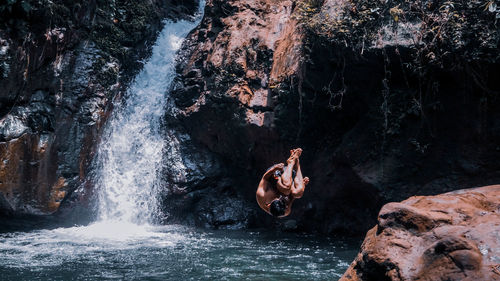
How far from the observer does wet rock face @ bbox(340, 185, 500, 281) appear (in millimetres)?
2949

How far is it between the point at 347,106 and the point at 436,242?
22.8 ft

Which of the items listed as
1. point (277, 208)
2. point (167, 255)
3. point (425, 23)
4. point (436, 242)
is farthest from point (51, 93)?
point (436, 242)

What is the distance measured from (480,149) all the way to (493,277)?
578cm

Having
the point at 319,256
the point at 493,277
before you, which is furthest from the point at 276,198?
the point at 493,277

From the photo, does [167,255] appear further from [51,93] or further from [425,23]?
[425,23]

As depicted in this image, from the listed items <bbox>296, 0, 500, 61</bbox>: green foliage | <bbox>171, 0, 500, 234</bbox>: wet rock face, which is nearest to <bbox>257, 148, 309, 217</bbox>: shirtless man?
<bbox>171, 0, 500, 234</bbox>: wet rock face

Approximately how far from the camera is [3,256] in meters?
6.64

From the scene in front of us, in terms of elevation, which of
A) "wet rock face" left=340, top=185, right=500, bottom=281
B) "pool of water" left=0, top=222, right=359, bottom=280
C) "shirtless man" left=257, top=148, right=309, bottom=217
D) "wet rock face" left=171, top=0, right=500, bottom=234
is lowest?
"pool of water" left=0, top=222, right=359, bottom=280

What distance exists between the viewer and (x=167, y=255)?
707 cm

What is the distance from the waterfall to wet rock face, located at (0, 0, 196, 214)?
0.64 m

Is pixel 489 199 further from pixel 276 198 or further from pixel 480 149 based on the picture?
pixel 480 149

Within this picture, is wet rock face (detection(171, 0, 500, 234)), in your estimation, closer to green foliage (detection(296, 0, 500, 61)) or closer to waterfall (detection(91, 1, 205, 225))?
green foliage (detection(296, 0, 500, 61))

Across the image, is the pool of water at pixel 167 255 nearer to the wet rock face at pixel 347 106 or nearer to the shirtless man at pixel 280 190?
the shirtless man at pixel 280 190

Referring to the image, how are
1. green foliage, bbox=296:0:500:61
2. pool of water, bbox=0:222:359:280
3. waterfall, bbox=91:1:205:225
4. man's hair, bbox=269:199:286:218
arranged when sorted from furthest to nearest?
waterfall, bbox=91:1:205:225, green foliage, bbox=296:0:500:61, man's hair, bbox=269:199:286:218, pool of water, bbox=0:222:359:280
